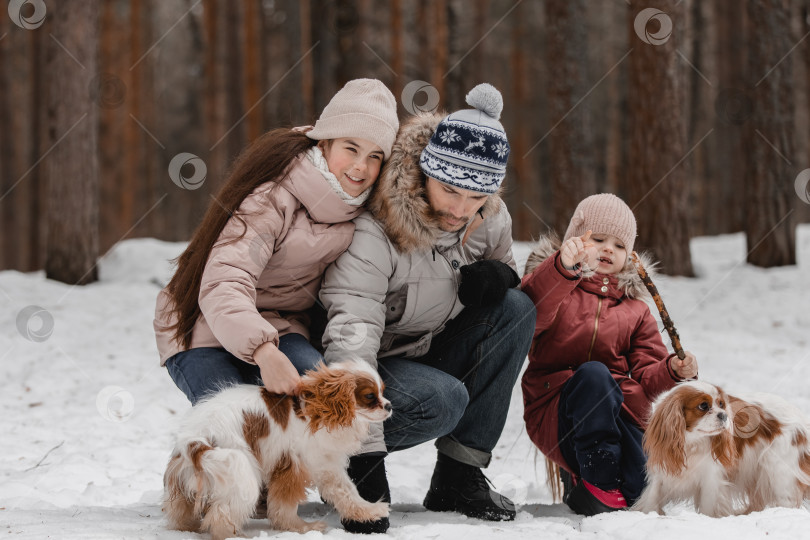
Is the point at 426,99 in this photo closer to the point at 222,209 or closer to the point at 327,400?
the point at 222,209

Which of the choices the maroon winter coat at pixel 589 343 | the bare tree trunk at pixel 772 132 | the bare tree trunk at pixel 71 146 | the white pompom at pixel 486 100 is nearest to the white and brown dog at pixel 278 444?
the maroon winter coat at pixel 589 343

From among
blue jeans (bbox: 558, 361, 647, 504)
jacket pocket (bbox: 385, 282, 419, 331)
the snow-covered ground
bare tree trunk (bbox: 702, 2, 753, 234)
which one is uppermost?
bare tree trunk (bbox: 702, 2, 753, 234)

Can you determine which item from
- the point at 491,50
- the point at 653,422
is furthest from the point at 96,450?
the point at 491,50

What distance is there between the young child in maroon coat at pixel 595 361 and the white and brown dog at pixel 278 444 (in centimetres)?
98

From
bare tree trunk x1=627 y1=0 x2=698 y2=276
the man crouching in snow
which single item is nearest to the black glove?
the man crouching in snow

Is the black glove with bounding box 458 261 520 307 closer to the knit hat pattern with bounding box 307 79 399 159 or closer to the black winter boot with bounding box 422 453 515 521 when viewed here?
the knit hat pattern with bounding box 307 79 399 159

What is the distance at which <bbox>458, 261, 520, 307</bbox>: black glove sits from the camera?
3299 millimetres

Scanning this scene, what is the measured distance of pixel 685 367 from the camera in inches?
129

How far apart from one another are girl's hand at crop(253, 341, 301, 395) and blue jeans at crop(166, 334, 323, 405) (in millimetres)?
241

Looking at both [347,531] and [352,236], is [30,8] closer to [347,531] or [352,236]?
[352,236]

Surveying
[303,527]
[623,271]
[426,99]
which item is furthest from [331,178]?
[426,99]

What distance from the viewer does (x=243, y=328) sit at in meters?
2.79

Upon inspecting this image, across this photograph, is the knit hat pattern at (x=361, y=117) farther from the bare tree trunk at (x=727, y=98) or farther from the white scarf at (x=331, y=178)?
the bare tree trunk at (x=727, y=98)

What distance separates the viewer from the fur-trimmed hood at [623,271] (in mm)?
3652
